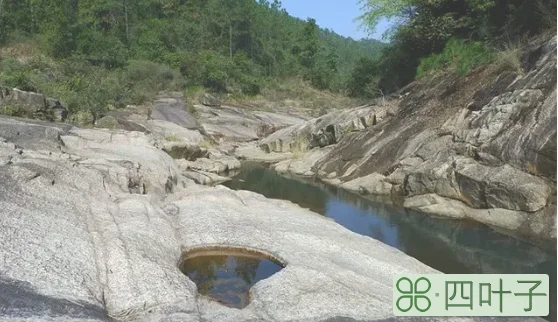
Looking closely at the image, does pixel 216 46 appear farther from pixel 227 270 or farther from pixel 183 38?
pixel 227 270

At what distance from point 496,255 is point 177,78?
41278 mm

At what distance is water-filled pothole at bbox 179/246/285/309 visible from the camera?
8414mm

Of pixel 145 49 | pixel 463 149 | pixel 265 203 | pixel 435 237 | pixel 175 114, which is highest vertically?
pixel 145 49

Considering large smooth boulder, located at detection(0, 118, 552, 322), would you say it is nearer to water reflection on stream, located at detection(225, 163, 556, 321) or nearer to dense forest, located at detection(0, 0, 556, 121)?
water reflection on stream, located at detection(225, 163, 556, 321)

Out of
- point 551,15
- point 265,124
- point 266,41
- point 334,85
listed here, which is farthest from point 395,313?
point 266,41

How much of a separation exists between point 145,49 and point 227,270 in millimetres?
52149

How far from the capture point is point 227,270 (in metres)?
9.29

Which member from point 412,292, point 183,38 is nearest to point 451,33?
point 412,292

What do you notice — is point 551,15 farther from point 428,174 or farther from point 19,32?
point 19,32

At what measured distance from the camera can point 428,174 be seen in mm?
18625

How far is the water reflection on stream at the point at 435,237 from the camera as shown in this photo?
12.5 m

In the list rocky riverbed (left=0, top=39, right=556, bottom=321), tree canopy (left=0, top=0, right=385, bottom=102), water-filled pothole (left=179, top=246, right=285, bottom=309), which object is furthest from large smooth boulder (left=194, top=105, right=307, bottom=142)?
water-filled pothole (left=179, top=246, right=285, bottom=309)

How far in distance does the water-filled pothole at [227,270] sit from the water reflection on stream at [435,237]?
5040 mm

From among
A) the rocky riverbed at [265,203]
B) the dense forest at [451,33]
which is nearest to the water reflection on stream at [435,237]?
the rocky riverbed at [265,203]
